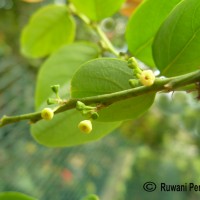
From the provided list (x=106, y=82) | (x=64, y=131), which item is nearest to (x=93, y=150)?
(x=64, y=131)

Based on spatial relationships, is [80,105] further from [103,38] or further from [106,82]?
[103,38]

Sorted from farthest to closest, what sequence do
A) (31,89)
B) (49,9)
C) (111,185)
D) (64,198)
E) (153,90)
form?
(111,185) → (64,198) → (31,89) → (49,9) → (153,90)

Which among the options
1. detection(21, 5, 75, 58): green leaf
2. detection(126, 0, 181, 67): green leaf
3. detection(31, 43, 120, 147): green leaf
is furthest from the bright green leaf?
detection(21, 5, 75, 58): green leaf

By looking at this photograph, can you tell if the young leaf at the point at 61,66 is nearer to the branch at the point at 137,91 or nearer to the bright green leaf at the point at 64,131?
the bright green leaf at the point at 64,131

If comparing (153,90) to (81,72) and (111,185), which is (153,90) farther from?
(111,185)

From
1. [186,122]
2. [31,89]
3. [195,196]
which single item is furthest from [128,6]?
[195,196]

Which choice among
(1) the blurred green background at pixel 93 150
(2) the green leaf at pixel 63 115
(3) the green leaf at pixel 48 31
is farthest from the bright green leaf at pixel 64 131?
(1) the blurred green background at pixel 93 150

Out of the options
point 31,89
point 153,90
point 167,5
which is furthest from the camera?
point 31,89
